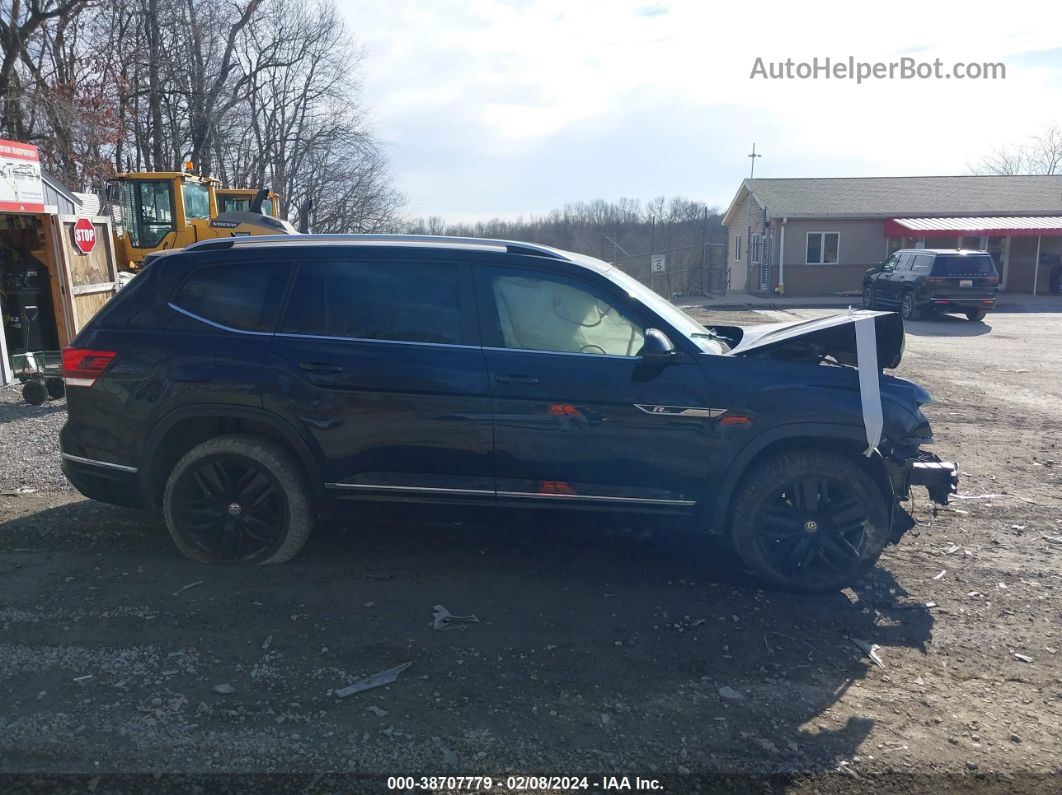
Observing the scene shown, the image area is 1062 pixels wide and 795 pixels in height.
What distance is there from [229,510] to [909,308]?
20.6 meters

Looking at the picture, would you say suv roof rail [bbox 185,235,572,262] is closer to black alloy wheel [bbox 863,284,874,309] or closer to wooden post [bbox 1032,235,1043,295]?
black alloy wheel [bbox 863,284,874,309]

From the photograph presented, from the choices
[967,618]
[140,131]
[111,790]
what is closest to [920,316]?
[967,618]

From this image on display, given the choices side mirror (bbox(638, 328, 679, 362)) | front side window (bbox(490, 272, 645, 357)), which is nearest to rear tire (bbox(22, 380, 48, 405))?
front side window (bbox(490, 272, 645, 357))

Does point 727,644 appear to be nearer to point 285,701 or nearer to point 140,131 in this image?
point 285,701

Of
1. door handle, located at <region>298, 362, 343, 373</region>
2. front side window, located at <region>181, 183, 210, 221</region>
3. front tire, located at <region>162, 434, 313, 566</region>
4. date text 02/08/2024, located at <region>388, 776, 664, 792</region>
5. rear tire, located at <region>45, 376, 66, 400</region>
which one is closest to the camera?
date text 02/08/2024, located at <region>388, 776, 664, 792</region>

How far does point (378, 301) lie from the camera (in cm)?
466

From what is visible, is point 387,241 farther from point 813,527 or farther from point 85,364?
point 813,527

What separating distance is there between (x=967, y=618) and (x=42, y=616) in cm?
485

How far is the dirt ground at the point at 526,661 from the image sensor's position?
10.1 ft

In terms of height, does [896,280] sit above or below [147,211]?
below

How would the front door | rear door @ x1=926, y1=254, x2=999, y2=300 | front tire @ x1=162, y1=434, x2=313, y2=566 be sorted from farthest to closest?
rear door @ x1=926, y1=254, x2=999, y2=300, front tire @ x1=162, y1=434, x2=313, y2=566, the front door

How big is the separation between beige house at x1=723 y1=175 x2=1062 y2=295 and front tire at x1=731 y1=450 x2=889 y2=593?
2989 cm

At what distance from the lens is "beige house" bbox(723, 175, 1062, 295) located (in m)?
31.7

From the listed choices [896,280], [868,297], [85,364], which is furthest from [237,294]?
[868,297]
